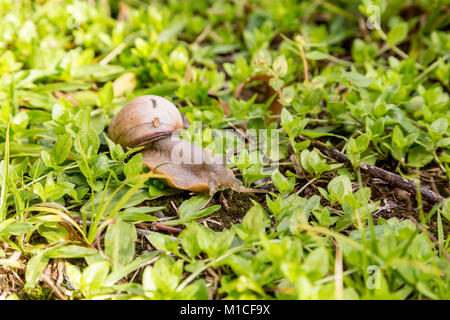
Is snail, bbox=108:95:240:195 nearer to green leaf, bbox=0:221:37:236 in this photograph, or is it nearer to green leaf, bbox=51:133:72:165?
green leaf, bbox=51:133:72:165

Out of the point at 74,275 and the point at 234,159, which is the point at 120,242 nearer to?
the point at 74,275

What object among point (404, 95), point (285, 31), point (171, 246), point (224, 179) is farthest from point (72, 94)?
point (404, 95)

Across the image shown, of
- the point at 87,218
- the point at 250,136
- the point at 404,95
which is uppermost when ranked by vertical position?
the point at 404,95

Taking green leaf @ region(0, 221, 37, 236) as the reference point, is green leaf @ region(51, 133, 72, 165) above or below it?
above

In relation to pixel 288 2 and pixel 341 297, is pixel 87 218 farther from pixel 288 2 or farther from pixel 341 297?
pixel 288 2

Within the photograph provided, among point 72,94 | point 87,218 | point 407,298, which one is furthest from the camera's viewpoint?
point 72,94

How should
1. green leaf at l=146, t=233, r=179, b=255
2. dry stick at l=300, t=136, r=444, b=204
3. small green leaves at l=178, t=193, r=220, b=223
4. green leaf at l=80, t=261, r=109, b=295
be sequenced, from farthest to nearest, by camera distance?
dry stick at l=300, t=136, r=444, b=204
small green leaves at l=178, t=193, r=220, b=223
green leaf at l=146, t=233, r=179, b=255
green leaf at l=80, t=261, r=109, b=295

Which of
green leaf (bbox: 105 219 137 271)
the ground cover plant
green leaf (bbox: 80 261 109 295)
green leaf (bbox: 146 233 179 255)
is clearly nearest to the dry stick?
the ground cover plant
